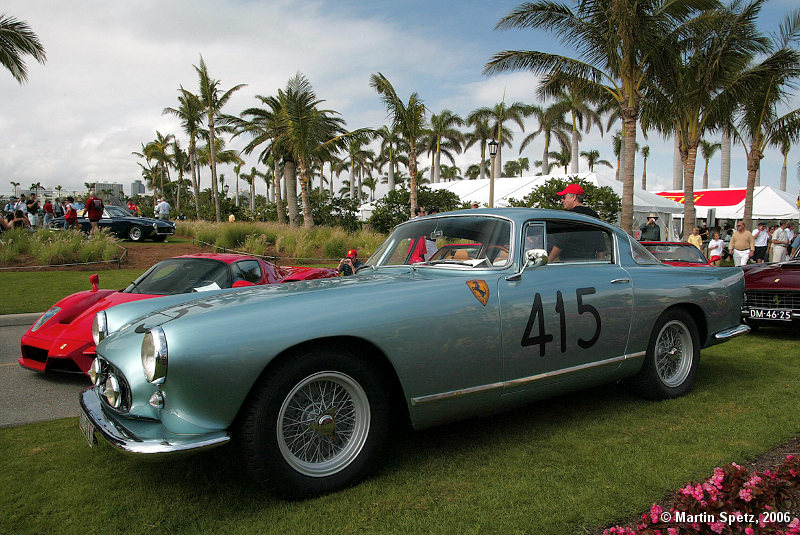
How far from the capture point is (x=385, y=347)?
2.75 metres

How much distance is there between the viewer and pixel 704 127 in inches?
746

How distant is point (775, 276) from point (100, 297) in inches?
322

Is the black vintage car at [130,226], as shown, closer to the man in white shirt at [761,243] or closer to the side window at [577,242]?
the side window at [577,242]

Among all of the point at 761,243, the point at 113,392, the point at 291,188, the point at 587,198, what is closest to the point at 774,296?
the point at 113,392

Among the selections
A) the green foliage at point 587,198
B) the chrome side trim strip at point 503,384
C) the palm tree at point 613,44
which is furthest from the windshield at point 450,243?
the green foliage at point 587,198

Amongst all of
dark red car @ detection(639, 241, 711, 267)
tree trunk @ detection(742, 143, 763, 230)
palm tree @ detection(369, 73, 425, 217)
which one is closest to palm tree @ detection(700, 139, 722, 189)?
tree trunk @ detection(742, 143, 763, 230)

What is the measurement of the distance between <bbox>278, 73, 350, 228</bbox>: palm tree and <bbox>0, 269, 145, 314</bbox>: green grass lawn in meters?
11.9

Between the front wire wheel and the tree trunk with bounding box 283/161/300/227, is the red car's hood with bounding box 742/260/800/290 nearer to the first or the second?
the front wire wheel

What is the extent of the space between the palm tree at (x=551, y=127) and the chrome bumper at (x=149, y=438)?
3633cm

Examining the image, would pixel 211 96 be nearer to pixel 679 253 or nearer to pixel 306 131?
pixel 306 131

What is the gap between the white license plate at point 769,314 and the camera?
6.51m

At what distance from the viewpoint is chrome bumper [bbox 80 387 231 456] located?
7.64 ft

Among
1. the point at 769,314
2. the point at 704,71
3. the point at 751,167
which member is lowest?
the point at 769,314

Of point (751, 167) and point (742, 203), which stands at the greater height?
point (751, 167)
